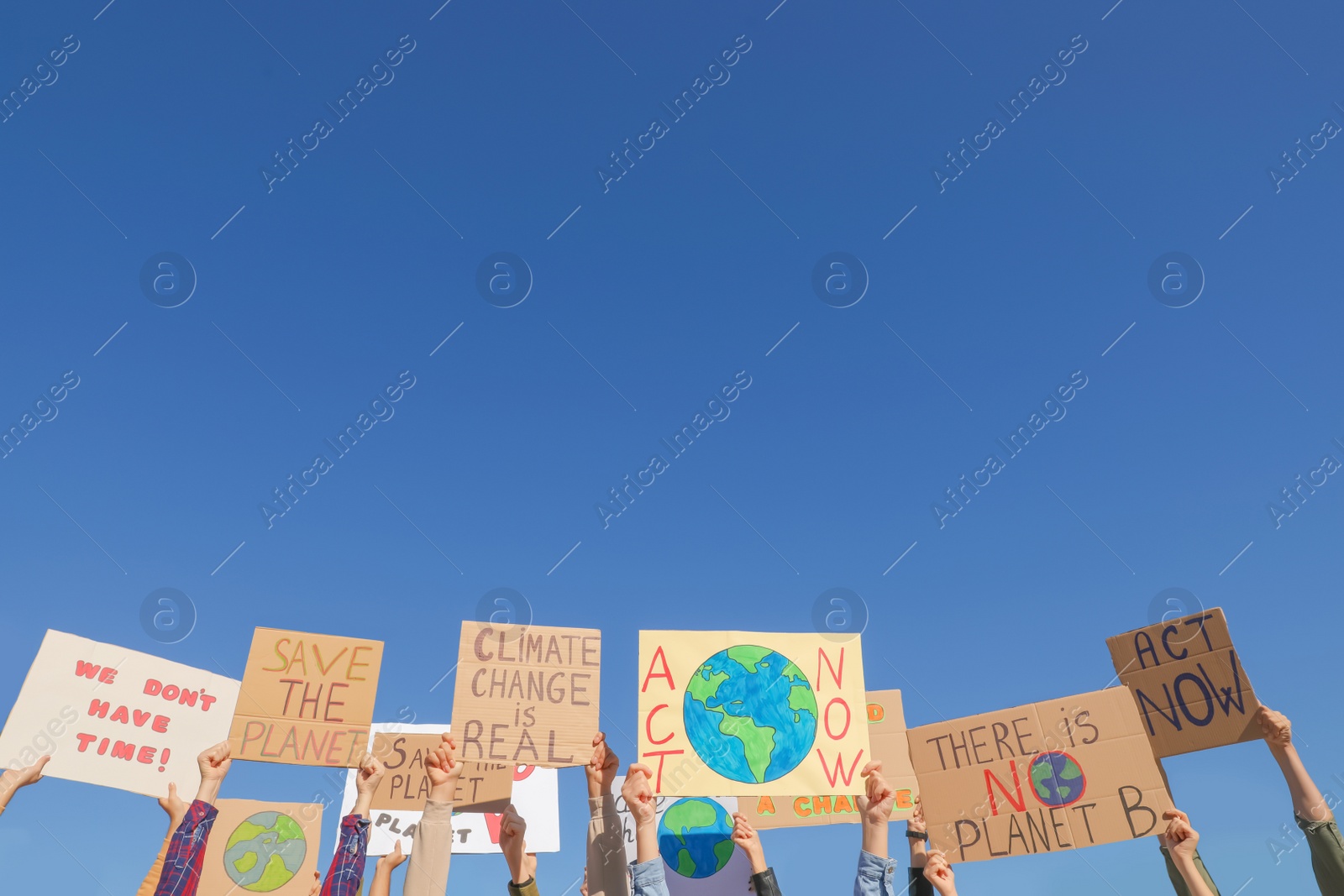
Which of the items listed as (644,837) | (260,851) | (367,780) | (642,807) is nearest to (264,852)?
(260,851)

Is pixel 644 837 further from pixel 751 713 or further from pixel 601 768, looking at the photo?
pixel 751 713

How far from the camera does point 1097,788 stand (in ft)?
20.7

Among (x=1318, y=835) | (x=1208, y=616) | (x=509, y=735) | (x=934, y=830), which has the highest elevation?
(x=1208, y=616)

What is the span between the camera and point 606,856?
5188 millimetres

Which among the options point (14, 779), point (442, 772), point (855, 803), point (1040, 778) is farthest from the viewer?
point (855, 803)

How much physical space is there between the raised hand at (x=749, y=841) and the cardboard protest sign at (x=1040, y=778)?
245 centimetres

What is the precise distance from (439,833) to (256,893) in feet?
16.7

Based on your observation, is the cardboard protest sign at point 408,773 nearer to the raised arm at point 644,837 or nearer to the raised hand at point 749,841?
the raised arm at point 644,837

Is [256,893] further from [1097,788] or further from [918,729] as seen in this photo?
[1097,788]

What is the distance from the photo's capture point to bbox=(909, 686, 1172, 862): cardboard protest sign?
6215 millimetres

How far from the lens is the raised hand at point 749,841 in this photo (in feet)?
15.6

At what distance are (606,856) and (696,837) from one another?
111 inches

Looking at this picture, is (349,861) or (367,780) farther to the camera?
(367,780)

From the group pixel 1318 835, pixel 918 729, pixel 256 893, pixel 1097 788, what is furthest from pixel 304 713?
pixel 1318 835
